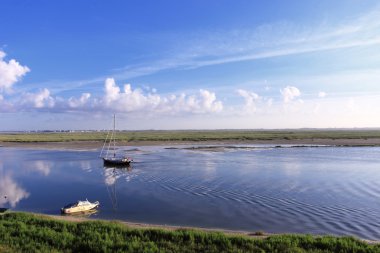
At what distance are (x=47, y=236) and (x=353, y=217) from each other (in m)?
16.6

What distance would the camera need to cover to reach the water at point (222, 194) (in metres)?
21.3

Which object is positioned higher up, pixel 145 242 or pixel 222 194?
pixel 145 242

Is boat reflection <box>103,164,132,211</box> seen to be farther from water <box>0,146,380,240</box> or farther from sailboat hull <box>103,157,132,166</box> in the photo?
sailboat hull <box>103,157,132,166</box>

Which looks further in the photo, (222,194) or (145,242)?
(222,194)

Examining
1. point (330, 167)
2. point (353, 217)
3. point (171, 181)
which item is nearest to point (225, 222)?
point (353, 217)

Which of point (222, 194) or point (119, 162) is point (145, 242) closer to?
point (222, 194)

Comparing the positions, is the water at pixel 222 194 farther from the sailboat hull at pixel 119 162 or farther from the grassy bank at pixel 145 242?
the grassy bank at pixel 145 242

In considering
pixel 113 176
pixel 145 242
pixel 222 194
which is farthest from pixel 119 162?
pixel 145 242

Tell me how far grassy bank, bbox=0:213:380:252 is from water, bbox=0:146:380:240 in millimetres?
4859

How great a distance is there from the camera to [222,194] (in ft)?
94.3

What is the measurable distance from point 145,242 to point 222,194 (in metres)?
15.2

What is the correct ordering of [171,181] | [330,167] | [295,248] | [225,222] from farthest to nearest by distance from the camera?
1. [330,167]
2. [171,181]
3. [225,222]
4. [295,248]

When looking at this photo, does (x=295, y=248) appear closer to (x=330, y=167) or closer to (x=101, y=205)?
(x=101, y=205)

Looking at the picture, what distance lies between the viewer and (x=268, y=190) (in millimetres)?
30078
